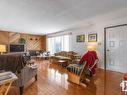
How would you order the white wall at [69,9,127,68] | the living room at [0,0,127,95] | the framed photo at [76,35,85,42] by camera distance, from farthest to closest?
1. the framed photo at [76,35,85,42]
2. the white wall at [69,9,127,68]
3. the living room at [0,0,127,95]

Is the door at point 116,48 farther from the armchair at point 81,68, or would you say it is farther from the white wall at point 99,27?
the armchair at point 81,68

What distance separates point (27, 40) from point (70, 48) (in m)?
4.31

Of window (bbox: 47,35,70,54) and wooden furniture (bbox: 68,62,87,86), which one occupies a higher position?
window (bbox: 47,35,70,54)

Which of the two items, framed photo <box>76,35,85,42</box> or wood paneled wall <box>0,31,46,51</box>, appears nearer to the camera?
framed photo <box>76,35,85,42</box>

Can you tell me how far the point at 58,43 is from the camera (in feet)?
30.3

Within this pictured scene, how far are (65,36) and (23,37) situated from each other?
3799mm

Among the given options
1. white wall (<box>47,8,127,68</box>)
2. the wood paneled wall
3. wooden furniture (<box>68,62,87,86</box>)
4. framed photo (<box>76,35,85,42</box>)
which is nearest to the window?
white wall (<box>47,8,127,68</box>)

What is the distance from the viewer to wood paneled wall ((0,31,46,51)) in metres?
8.59

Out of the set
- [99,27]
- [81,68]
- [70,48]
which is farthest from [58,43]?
[81,68]

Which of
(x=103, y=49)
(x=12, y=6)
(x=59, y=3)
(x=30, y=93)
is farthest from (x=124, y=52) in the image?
(x=12, y=6)

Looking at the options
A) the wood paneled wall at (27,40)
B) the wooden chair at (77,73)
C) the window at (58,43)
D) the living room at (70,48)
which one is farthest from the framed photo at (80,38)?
the wood paneled wall at (27,40)

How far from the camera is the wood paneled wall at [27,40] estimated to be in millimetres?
8586

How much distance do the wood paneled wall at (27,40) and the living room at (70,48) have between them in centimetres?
7

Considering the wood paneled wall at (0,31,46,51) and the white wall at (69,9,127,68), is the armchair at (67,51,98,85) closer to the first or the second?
the white wall at (69,9,127,68)
